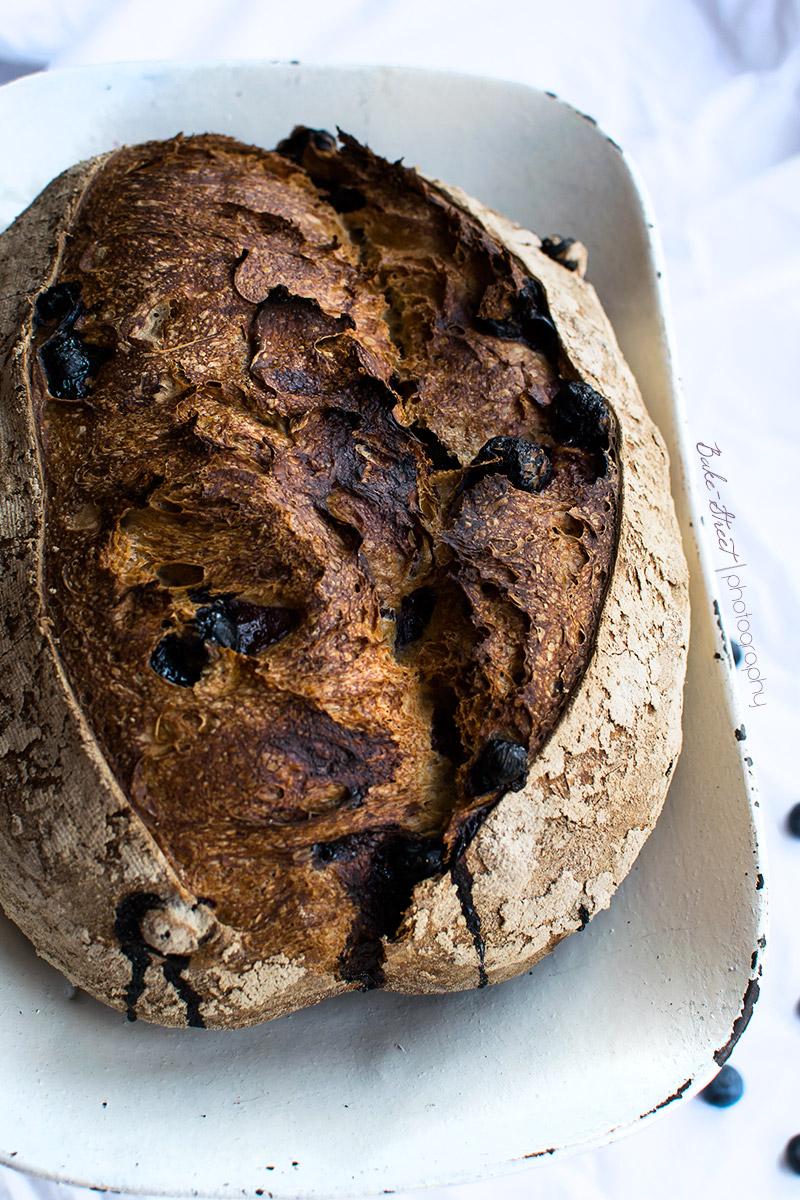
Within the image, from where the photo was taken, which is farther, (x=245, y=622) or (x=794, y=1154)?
(x=794, y=1154)

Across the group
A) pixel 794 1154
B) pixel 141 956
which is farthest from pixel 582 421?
pixel 794 1154

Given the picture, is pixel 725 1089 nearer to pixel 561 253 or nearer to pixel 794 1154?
pixel 794 1154

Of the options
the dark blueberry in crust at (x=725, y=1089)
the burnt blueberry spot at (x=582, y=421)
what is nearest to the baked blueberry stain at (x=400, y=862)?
the burnt blueberry spot at (x=582, y=421)

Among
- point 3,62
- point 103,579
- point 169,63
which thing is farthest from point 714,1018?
point 3,62

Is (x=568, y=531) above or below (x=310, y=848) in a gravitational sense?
above

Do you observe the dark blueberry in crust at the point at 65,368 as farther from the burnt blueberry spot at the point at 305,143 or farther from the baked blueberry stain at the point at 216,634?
the burnt blueberry spot at the point at 305,143

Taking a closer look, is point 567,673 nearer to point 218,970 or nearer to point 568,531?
point 568,531

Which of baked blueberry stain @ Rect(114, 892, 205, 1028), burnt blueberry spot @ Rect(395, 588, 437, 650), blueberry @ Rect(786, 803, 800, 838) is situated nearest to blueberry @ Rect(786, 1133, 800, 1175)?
blueberry @ Rect(786, 803, 800, 838)
